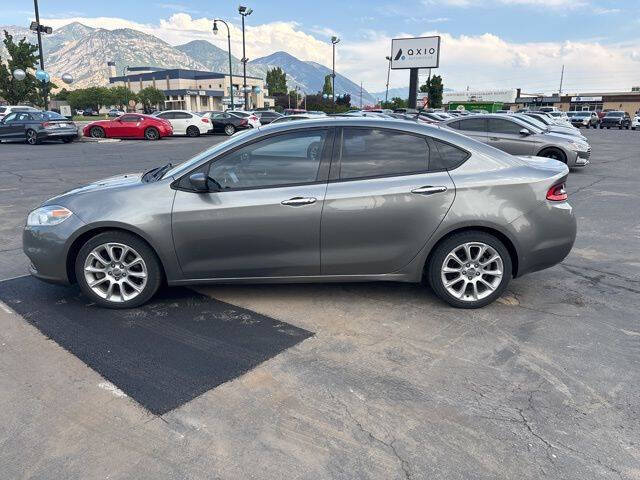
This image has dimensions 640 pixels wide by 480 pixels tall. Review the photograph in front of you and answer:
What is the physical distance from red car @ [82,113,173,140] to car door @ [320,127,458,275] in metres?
23.3

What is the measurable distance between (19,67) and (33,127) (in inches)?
955

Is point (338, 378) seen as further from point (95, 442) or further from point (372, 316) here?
point (95, 442)

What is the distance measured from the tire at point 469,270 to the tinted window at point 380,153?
2.28 feet

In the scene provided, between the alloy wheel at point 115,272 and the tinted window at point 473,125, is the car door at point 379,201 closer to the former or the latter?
the alloy wheel at point 115,272

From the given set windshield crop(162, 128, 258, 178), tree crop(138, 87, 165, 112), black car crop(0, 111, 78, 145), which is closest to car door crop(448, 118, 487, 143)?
windshield crop(162, 128, 258, 178)

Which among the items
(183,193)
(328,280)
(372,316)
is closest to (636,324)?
(372,316)

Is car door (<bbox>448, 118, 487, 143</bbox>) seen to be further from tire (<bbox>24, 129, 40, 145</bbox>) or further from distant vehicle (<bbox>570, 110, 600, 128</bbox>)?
distant vehicle (<bbox>570, 110, 600, 128</bbox>)

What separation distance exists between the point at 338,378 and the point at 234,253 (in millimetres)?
1419

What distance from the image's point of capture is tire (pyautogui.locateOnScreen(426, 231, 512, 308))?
4031 mm

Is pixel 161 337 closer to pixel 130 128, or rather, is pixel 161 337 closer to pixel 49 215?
pixel 49 215

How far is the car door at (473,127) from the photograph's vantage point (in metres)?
13.0

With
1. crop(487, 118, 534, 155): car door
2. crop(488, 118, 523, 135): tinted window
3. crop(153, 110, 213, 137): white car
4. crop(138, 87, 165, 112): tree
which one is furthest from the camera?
crop(138, 87, 165, 112): tree

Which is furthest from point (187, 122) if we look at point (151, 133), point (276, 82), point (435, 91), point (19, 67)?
point (276, 82)

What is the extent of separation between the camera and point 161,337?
365 centimetres
